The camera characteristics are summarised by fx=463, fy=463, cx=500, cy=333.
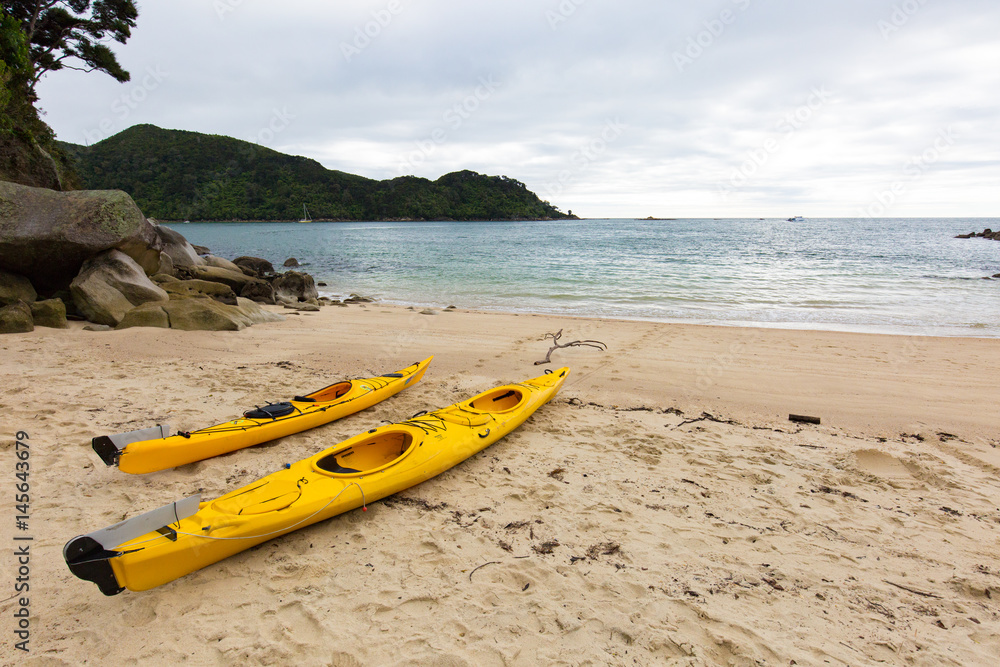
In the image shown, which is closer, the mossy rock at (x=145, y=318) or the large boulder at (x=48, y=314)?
the large boulder at (x=48, y=314)

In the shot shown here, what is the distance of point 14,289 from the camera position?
7273mm

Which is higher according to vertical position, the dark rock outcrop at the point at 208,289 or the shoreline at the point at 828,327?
the dark rock outcrop at the point at 208,289

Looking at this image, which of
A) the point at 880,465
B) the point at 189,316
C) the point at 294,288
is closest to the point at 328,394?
the point at 189,316

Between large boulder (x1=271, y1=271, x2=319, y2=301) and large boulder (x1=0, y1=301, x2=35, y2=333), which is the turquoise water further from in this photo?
large boulder (x1=0, y1=301, x2=35, y2=333)

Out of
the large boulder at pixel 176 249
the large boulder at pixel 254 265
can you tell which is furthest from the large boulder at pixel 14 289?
the large boulder at pixel 254 265

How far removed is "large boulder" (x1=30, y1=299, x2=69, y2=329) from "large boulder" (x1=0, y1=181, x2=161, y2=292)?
3.04 ft

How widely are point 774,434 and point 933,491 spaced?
1.18 meters

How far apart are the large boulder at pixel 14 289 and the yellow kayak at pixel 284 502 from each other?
7054 mm

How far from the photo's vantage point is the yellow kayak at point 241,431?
11.2ft

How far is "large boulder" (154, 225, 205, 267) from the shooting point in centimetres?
1235

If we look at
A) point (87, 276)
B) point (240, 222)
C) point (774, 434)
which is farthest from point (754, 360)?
point (240, 222)

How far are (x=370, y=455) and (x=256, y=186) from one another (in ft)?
296

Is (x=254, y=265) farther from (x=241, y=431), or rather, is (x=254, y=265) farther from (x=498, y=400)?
(x=498, y=400)

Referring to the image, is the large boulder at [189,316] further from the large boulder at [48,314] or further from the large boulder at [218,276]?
the large boulder at [218,276]
